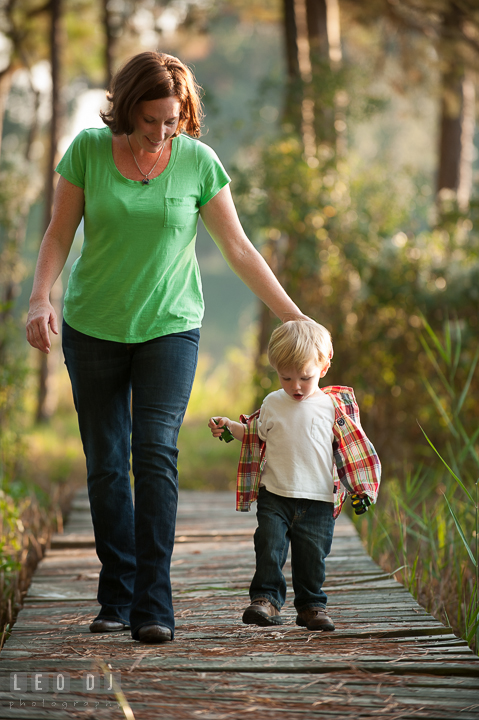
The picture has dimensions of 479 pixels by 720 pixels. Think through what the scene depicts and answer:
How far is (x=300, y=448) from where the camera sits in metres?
2.31

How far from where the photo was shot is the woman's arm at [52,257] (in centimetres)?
222

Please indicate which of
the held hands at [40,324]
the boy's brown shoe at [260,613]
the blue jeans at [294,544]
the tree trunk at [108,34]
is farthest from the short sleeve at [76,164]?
the tree trunk at [108,34]

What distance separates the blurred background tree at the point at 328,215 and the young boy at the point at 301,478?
1353mm

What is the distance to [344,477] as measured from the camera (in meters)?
2.34

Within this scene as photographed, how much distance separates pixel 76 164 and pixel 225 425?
2.93 feet

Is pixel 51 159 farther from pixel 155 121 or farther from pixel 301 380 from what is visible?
pixel 301 380

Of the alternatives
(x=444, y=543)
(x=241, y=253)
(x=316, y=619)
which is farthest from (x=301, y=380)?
(x=444, y=543)

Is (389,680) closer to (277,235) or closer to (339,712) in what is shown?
(339,712)

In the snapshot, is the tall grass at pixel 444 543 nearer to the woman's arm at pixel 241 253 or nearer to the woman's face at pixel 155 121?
the woman's arm at pixel 241 253

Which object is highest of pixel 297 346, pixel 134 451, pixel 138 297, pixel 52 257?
pixel 52 257

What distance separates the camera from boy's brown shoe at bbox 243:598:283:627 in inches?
89.4

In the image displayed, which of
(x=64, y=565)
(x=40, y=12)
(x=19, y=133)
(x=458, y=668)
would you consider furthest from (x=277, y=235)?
(x=19, y=133)

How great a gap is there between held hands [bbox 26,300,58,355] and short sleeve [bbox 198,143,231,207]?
22.8 inches

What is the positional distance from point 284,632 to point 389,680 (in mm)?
445
